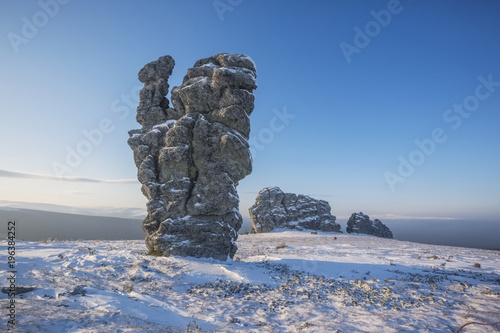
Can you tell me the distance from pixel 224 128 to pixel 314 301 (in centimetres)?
1471

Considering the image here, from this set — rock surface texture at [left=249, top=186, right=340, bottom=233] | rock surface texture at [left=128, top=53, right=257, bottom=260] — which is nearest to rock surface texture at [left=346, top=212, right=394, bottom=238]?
rock surface texture at [left=249, top=186, right=340, bottom=233]

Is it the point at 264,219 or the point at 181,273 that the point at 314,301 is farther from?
the point at 264,219

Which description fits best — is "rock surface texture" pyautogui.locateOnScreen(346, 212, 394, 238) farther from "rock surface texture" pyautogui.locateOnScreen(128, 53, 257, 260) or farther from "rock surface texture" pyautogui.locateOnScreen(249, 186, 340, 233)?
"rock surface texture" pyautogui.locateOnScreen(128, 53, 257, 260)

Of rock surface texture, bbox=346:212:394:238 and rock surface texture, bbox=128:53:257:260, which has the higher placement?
rock surface texture, bbox=128:53:257:260

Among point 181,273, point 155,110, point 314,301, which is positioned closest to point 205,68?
point 155,110

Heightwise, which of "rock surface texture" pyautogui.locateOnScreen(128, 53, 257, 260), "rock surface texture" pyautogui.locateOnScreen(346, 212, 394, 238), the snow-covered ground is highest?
"rock surface texture" pyautogui.locateOnScreen(128, 53, 257, 260)

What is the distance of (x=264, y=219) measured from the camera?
66875 millimetres

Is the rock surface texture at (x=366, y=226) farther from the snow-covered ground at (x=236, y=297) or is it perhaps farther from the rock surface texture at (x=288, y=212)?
the snow-covered ground at (x=236, y=297)

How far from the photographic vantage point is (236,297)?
11.0 metres

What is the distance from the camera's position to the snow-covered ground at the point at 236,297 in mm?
7105

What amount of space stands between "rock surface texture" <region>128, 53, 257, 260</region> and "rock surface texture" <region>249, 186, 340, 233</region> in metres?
48.4

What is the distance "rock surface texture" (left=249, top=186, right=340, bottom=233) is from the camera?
66.9m

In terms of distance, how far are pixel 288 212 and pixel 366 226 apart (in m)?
25.3

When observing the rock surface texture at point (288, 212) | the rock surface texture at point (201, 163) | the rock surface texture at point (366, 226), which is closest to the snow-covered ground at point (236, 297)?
the rock surface texture at point (201, 163)
